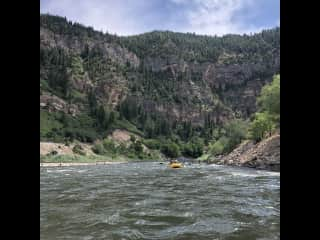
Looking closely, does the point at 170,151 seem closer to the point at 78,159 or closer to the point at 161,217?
the point at 78,159

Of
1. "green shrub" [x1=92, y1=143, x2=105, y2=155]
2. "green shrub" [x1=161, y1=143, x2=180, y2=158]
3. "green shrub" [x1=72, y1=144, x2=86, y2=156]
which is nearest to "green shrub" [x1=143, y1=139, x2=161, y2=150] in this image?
"green shrub" [x1=161, y1=143, x2=180, y2=158]

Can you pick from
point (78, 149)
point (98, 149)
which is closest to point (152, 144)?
point (98, 149)

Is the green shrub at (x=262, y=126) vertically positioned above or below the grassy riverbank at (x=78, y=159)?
above

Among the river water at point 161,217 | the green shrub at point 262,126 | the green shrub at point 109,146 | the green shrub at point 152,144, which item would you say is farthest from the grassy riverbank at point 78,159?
the river water at point 161,217

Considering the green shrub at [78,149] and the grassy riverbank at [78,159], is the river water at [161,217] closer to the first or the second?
the grassy riverbank at [78,159]

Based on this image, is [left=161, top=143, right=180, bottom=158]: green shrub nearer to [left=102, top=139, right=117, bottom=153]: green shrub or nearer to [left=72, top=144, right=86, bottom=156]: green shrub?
[left=102, top=139, right=117, bottom=153]: green shrub

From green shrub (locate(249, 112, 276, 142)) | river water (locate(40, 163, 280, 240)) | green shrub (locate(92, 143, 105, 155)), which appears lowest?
green shrub (locate(92, 143, 105, 155))

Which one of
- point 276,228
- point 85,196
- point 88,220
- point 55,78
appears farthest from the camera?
point 55,78

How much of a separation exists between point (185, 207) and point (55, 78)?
635 feet
